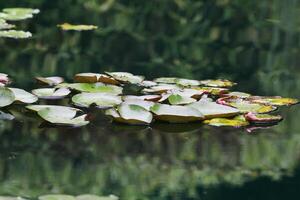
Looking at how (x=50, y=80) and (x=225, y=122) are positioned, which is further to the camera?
(x=50, y=80)

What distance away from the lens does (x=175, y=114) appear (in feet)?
5.71

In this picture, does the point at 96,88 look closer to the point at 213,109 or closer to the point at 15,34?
the point at 213,109

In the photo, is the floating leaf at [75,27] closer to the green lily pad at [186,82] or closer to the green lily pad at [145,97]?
the green lily pad at [186,82]

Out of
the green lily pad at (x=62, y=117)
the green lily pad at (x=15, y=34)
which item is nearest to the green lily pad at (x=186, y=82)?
the green lily pad at (x=62, y=117)

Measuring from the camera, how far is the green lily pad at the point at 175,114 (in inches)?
68.5

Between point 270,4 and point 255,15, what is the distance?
1.20 ft

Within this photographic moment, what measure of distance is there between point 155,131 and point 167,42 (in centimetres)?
96

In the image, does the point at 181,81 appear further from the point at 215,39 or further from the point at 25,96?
the point at 215,39

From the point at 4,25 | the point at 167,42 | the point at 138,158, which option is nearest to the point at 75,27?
the point at 4,25

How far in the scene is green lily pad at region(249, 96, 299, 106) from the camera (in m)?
1.91

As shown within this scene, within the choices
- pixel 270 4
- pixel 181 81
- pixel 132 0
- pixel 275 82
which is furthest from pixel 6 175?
pixel 270 4

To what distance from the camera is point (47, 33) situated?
268 centimetres

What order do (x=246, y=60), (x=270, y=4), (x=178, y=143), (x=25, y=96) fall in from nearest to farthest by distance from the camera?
(x=178, y=143), (x=25, y=96), (x=246, y=60), (x=270, y=4)

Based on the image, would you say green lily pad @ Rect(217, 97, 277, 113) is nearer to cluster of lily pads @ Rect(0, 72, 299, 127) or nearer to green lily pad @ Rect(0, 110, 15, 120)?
cluster of lily pads @ Rect(0, 72, 299, 127)
